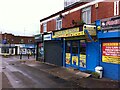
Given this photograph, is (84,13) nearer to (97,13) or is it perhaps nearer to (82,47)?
(97,13)

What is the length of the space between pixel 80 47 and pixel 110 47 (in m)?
4.32

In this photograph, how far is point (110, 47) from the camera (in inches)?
551

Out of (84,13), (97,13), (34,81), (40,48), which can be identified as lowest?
(34,81)

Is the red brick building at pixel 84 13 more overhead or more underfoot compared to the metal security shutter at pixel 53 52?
more overhead

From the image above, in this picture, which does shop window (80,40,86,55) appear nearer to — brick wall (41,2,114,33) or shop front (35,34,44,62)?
brick wall (41,2,114,33)

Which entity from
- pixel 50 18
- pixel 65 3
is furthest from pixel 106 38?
pixel 50 18

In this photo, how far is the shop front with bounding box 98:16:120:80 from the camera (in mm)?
13344

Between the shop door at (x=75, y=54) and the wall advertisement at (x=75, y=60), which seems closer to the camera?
the shop door at (x=75, y=54)

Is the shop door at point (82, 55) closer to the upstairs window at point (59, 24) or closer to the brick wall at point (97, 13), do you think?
the brick wall at point (97, 13)

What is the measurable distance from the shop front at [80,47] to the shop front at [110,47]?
773 mm

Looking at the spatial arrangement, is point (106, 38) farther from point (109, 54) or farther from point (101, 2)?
point (101, 2)

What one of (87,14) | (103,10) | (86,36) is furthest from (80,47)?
(103,10)

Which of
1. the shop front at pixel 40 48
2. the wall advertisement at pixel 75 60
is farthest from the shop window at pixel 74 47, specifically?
the shop front at pixel 40 48

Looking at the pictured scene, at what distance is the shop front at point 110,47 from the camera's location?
1334 cm
